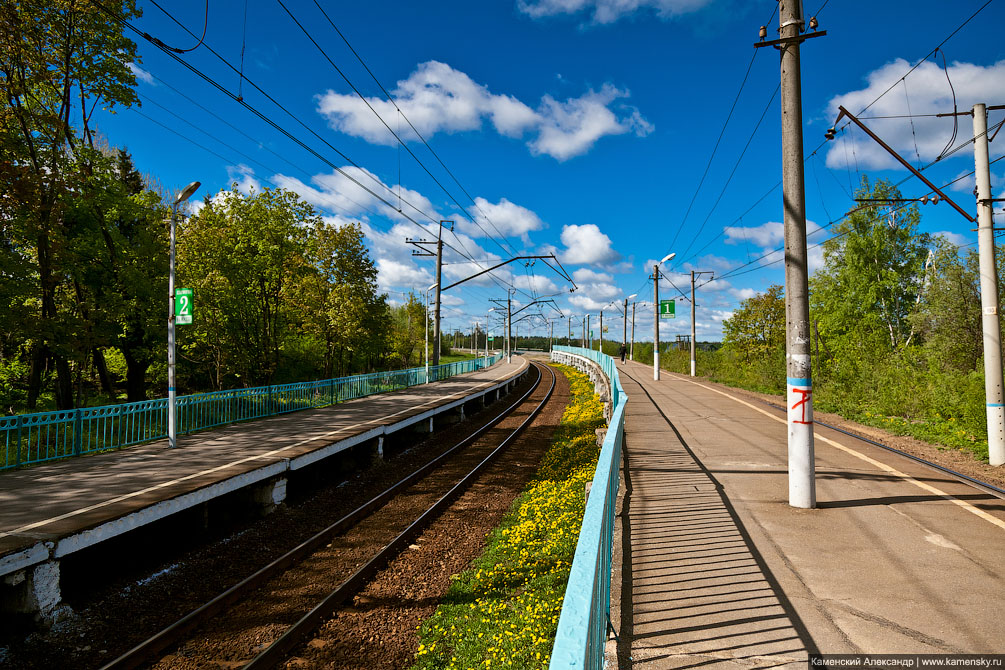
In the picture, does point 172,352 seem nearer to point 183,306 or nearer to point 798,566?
point 183,306

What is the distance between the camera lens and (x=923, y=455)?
969 cm

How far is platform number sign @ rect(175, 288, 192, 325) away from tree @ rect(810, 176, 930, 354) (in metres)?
33.1

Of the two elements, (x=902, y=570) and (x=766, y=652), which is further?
(x=902, y=570)

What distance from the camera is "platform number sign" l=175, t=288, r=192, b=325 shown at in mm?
11078

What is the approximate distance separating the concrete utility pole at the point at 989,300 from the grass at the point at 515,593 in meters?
7.41

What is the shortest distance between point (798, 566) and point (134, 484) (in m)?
9.29

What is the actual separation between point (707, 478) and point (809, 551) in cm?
279

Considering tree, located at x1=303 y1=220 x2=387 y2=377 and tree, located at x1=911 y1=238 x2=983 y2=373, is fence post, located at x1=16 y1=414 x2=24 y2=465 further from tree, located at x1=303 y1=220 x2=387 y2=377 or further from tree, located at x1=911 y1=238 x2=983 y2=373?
tree, located at x1=911 y1=238 x2=983 y2=373

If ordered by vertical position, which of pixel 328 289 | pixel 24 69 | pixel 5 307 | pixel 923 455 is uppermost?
pixel 24 69

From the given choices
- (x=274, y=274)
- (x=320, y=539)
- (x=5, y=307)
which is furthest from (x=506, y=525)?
(x=274, y=274)

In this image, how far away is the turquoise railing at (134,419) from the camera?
907 cm

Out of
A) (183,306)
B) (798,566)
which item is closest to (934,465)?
(798,566)

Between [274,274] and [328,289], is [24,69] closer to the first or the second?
[274,274]

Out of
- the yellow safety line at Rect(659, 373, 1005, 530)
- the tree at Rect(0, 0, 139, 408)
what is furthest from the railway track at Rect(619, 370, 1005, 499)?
the tree at Rect(0, 0, 139, 408)
